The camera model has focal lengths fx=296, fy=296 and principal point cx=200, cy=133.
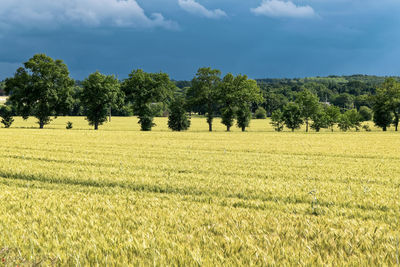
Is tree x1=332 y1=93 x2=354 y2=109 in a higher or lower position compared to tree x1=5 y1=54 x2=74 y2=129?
higher

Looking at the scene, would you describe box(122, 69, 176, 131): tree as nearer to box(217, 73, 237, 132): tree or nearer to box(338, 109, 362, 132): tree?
box(217, 73, 237, 132): tree

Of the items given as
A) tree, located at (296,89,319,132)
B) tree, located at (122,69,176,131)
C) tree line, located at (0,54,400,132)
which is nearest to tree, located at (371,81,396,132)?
tree line, located at (0,54,400,132)

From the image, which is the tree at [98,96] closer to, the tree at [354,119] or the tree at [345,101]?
the tree at [354,119]

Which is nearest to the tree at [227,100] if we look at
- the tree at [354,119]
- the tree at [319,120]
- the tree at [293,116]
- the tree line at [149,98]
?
the tree line at [149,98]

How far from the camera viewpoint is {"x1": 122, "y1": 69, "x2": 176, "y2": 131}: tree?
77.8 meters

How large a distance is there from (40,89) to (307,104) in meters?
73.1

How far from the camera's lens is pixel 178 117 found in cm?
8531

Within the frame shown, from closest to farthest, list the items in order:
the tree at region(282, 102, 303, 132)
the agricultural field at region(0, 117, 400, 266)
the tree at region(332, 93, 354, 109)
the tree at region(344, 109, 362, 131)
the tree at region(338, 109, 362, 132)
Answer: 1. the agricultural field at region(0, 117, 400, 266)
2. the tree at region(282, 102, 303, 132)
3. the tree at region(338, 109, 362, 132)
4. the tree at region(344, 109, 362, 131)
5. the tree at region(332, 93, 354, 109)

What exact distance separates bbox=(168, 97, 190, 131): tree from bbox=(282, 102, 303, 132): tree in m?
30.7

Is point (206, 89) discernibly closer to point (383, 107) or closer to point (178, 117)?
point (178, 117)

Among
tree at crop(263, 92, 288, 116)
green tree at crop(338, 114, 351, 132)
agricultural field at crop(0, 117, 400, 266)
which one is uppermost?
tree at crop(263, 92, 288, 116)

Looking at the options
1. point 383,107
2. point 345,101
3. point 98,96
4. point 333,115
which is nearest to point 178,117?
point 98,96

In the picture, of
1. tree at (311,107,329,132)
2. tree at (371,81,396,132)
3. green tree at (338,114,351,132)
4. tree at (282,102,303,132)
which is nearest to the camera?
tree at (311,107,329,132)

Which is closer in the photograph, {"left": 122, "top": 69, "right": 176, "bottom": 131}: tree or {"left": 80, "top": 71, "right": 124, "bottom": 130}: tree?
{"left": 80, "top": 71, "right": 124, "bottom": 130}: tree
